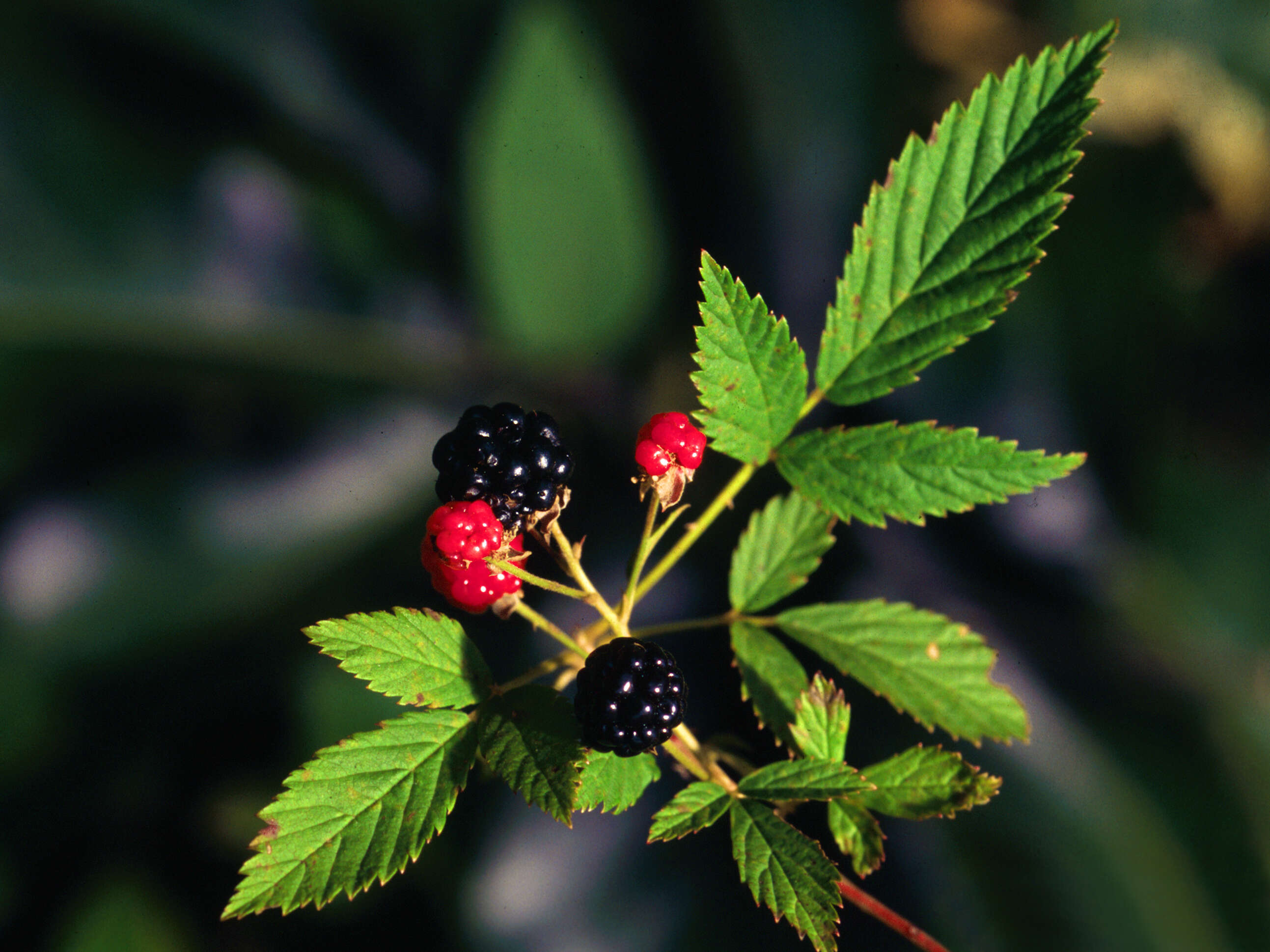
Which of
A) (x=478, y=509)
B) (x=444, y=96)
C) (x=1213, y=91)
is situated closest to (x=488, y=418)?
(x=478, y=509)

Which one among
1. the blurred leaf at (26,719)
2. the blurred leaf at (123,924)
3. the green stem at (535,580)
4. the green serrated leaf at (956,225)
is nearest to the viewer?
the green stem at (535,580)

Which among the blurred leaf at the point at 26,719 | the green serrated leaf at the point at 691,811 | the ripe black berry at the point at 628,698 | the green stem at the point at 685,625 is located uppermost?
the blurred leaf at the point at 26,719

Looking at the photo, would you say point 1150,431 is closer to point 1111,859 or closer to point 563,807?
point 1111,859

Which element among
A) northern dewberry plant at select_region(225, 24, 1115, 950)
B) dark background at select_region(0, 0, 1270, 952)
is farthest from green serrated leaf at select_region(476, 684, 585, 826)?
dark background at select_region(0, 0, 1270, 952)

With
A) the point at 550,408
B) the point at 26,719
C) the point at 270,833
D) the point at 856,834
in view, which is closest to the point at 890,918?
the point at 856,834

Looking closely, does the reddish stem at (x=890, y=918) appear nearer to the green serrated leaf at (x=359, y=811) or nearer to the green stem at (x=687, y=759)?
the green stem at (x=687, y=759)

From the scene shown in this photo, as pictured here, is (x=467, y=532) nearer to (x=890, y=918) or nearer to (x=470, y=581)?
(x=470, y=581)

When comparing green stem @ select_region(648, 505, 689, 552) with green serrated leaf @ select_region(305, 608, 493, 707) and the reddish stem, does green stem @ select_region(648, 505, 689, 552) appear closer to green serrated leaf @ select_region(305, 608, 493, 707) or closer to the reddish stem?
green serrated leaf @ select_region(305, 608, 493, 707)

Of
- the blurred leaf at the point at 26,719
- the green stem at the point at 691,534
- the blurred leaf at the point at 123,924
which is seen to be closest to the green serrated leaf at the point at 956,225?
the green stem at the point at 691,534
